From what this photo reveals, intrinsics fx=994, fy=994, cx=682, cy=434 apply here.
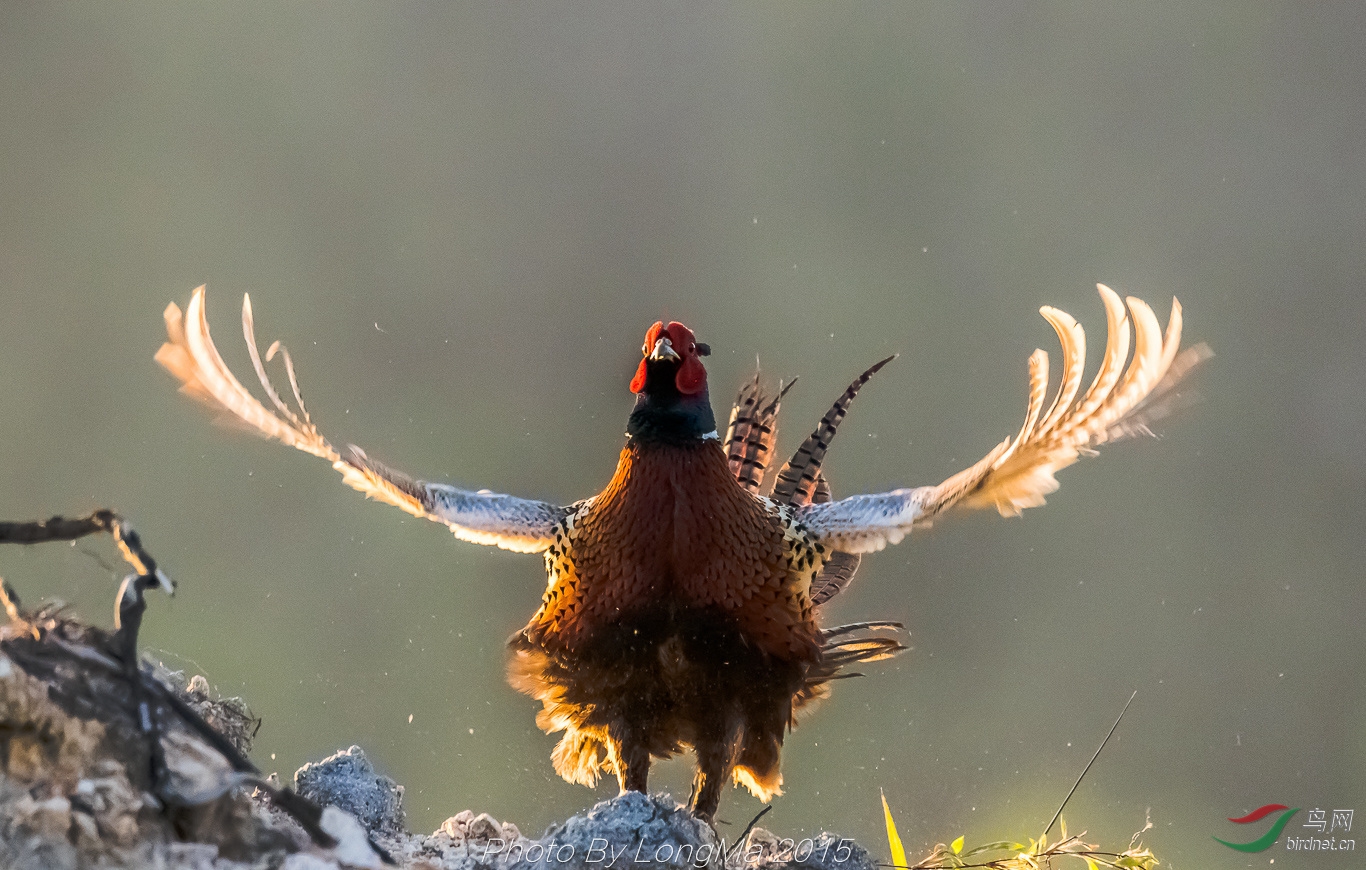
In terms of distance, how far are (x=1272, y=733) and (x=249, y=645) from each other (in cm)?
360

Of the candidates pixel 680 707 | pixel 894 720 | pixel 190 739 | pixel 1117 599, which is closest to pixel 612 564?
pixel 680 707

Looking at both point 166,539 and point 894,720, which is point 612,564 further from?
point 166,539

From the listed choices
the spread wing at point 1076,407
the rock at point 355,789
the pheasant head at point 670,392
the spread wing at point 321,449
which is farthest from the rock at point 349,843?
the spread wing at point 1076,407

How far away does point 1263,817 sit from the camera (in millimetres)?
3326

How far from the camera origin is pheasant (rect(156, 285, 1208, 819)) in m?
1.85

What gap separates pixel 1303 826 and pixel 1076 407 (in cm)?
240

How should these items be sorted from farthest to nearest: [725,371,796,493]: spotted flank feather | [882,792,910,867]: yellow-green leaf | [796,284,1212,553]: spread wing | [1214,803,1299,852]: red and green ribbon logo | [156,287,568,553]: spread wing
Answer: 1. [1214,803,1299,852]: red and green ribbon logo
2. [725,371,796,493]: spotted flank feather
3. [882,792,910,867]: yellow-green leaf
4. [156,287,568,553]: spread wing
5. [796,284,1212,553]: spread wing

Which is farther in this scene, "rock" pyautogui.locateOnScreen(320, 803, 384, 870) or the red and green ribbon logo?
the red and green ribbon logo

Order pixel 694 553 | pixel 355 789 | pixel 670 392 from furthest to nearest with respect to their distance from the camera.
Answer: pixel 670 392 < pixel 694 553 < pixel 355 789

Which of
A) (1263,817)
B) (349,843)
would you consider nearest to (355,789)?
(349,843)

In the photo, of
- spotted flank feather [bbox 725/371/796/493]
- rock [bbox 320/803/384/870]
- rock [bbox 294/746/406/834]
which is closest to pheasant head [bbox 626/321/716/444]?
spotted flank feather [bbox 725/371/796/493]

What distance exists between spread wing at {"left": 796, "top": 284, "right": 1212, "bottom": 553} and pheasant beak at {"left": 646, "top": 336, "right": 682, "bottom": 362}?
1.97 ft

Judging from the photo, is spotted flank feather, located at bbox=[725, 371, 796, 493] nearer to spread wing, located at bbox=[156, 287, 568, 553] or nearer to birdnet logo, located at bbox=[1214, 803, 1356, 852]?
spread wing, located at bbox=[156, 287, 568, 553]

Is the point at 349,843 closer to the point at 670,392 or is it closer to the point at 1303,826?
the point at 670,392
